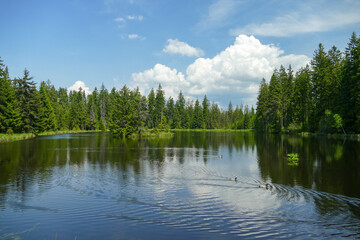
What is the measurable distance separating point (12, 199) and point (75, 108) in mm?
99595

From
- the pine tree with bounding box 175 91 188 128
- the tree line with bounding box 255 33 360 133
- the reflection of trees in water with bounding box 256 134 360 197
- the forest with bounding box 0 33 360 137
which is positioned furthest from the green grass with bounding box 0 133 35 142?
the pine tree with bounding box 175 91 188 128

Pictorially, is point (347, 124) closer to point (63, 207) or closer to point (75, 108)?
point (63, 207)

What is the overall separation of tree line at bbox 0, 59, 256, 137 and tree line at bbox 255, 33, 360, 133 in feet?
121

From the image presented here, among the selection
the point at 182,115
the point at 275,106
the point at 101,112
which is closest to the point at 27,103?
the point at 101,112

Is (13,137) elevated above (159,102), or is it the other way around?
(159,102)

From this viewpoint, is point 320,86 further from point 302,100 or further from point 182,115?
point 182,115

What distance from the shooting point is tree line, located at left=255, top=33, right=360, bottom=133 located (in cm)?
5419

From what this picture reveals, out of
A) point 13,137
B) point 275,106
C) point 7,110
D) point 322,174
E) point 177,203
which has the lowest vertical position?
point 177,203

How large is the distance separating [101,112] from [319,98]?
3552 inches

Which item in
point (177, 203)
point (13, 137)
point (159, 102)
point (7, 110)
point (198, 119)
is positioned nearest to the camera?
point (177, 203)

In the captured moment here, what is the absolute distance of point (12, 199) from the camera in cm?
1252

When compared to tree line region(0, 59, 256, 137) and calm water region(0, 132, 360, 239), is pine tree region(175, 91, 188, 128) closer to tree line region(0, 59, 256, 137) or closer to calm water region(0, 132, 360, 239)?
tree line region(0, 59, 256, 137)

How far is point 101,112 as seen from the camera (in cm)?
11675

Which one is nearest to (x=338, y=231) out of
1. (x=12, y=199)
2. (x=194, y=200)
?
(x=194, y=200)
